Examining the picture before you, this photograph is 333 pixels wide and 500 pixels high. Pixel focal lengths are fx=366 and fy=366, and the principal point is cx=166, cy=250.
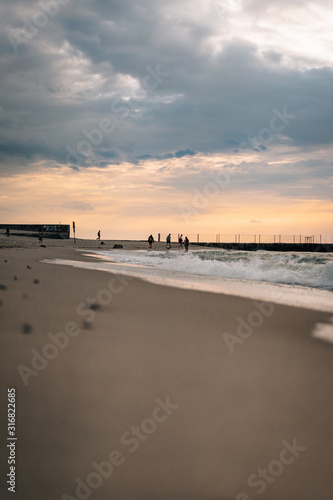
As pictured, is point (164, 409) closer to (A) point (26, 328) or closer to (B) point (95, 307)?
(A) point (26, 328)

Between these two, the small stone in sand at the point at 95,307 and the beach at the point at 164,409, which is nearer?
the beach at the point at 164,409

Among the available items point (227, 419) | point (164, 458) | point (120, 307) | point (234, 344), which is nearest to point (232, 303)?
point (120, 307)

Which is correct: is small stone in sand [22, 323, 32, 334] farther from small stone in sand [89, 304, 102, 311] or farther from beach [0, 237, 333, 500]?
small stone in sand [89, 304, 102, 311]

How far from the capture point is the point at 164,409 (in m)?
2.24

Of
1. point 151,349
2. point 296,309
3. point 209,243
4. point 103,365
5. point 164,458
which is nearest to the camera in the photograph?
point 164,458

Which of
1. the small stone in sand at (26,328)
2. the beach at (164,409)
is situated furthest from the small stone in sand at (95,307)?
the small stone in sand at (26,328)

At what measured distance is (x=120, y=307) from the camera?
5.23 metres

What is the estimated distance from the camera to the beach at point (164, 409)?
1666 millimetres

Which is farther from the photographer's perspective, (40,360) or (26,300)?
(26,300)

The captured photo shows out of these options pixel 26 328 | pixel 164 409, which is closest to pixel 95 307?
pixel 26 328

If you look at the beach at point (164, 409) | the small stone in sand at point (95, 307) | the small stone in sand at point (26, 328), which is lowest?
the beach at point (164, 409)

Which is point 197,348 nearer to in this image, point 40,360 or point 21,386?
point 40,360

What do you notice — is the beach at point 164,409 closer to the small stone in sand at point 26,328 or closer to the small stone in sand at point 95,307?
the small stone in sand at point 26,328

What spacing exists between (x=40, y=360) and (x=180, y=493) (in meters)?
1.68
